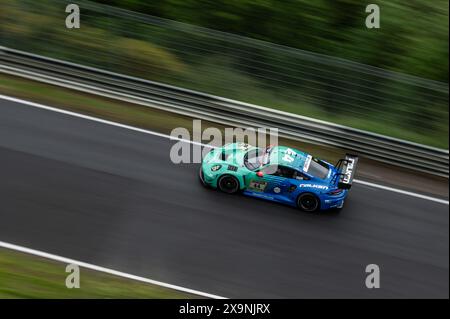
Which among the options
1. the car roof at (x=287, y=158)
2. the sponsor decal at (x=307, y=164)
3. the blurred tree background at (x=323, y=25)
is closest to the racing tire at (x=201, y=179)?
the car roof at (x=287, y=158)

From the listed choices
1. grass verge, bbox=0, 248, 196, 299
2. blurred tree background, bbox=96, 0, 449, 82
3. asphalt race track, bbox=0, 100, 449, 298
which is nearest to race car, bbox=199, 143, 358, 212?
asphalt race track, bbox=0, 100, 449, 298

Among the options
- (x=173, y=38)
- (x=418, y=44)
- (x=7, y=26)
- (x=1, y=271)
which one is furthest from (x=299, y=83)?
(x=1, y=271)

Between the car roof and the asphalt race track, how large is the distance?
3.23 ft

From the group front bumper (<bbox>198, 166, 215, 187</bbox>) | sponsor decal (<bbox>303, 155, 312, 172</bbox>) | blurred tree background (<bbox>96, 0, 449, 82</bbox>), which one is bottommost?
front bumper (<bbox>198, 166, 215, 187</bbox>)

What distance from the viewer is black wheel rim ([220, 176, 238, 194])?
45.7ft

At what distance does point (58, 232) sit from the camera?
12375 mm

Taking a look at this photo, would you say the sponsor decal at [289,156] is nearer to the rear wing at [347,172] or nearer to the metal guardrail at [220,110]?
the rear wing at [347,172]

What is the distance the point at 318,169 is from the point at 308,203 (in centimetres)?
79

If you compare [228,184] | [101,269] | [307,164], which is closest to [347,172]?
[307,164]

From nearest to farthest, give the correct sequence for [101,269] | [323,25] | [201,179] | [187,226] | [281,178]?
1. [101,269]
2. [187,226]
3. [281,178]
4. [201,179]
5. [323,25]

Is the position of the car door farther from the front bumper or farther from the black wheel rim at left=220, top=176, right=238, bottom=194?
the front bumper

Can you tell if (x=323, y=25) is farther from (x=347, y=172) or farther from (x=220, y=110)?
(x=347, y=172)

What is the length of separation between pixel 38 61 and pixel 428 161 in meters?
10.3

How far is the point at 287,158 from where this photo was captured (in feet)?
45.9
